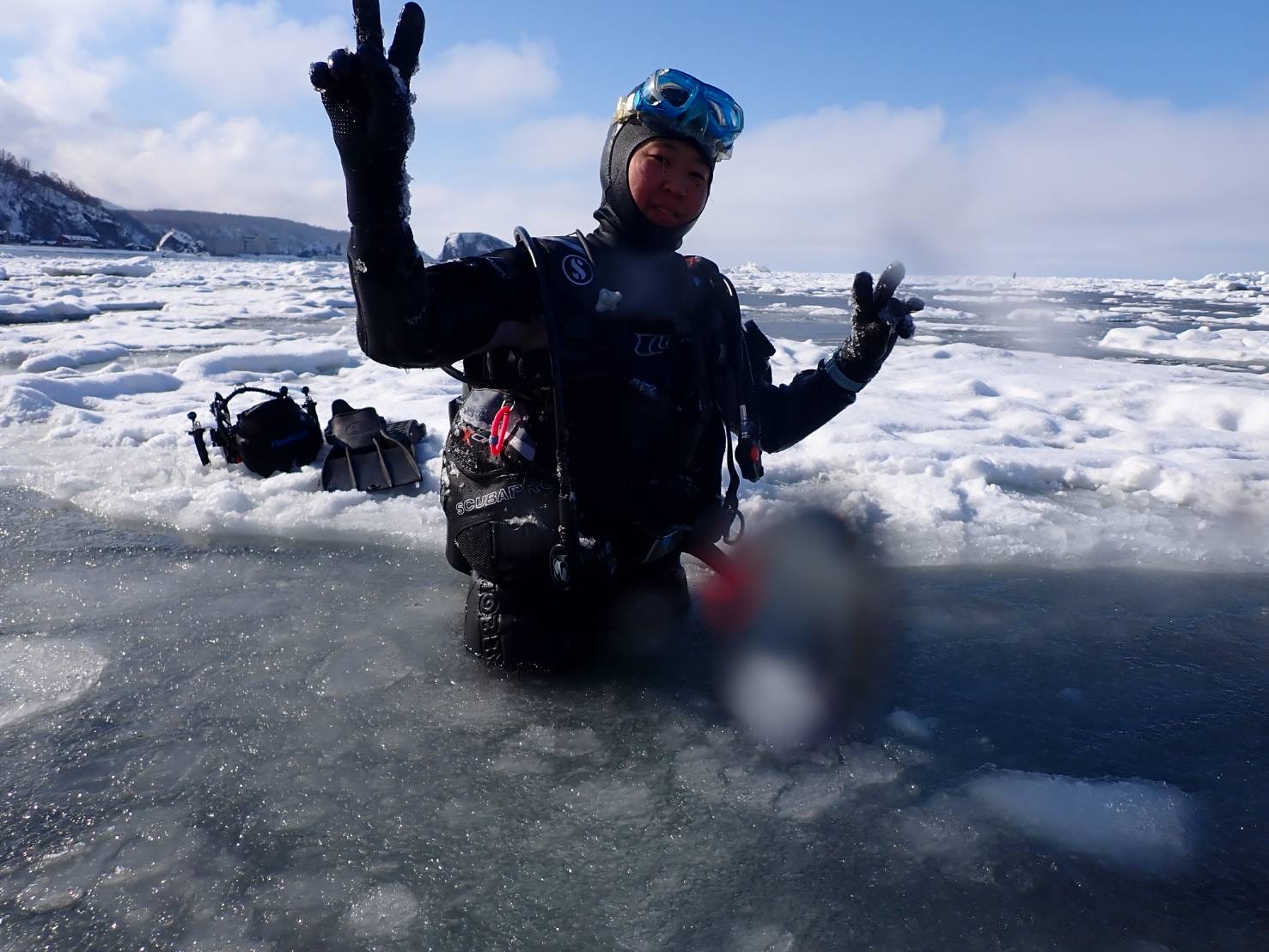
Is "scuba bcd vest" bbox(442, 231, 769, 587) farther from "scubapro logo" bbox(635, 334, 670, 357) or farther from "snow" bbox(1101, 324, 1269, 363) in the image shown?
"snow" bbox(1101, 324, 1269, 363)

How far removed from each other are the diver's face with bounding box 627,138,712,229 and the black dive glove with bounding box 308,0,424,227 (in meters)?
0.79

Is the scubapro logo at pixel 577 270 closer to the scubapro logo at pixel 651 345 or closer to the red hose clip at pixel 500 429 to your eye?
the scubapro logo at pixel 651 345

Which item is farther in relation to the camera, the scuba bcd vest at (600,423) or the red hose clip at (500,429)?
the red hose clip at (500,429)

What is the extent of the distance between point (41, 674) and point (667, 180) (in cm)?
234

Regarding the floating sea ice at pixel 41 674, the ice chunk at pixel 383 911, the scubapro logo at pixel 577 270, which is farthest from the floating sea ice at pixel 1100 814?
the floating sea ice at pixel 41 674

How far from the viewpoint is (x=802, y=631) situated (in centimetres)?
251

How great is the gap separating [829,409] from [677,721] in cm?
132

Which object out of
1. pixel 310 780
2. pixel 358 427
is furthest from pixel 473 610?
pixel 358 427

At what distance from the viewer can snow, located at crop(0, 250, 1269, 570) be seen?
132 inches

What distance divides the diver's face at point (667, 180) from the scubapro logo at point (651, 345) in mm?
365

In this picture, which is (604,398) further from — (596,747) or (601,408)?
(596,747)

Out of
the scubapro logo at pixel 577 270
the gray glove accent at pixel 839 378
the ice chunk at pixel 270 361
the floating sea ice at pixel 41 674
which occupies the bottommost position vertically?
the floating sea ice at pixel 41 674

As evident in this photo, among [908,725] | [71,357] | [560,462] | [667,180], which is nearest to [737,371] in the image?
[667,180]

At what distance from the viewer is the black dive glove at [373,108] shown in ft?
4.67
